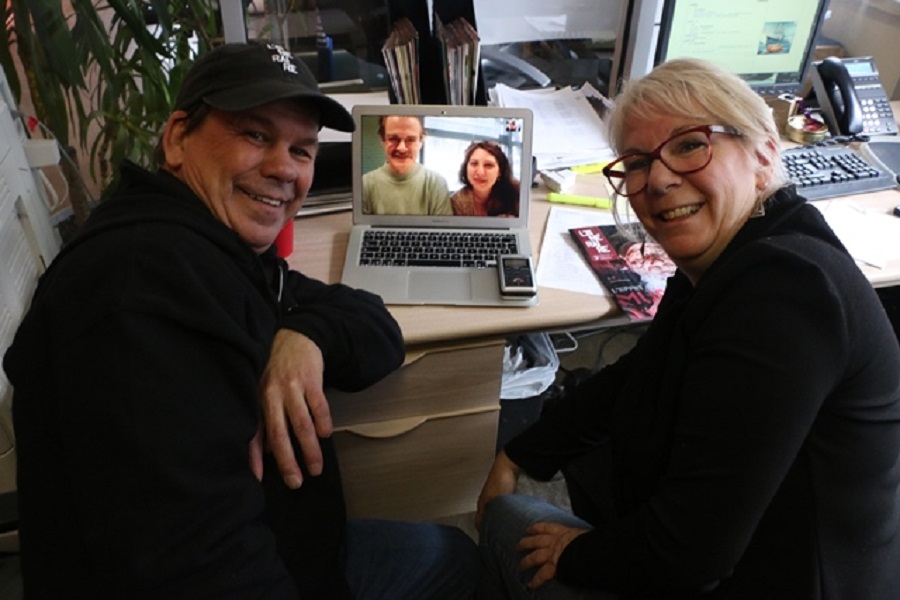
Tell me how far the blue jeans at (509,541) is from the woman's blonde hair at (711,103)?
626 mm

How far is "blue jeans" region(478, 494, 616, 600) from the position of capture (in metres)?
1.10

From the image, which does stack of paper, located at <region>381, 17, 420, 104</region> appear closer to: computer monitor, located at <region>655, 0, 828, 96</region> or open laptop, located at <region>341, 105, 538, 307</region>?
open laptop, located at <region>341, 105, 538, 307</region>

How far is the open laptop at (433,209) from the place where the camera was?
1.25 meters

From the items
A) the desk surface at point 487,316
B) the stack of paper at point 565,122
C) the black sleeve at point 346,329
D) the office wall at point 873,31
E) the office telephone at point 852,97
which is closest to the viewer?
the black sleeve at point 346,329

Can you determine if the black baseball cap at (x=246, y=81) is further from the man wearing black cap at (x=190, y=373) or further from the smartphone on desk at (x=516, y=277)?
the smartphone on desk at (x=516, y=277)

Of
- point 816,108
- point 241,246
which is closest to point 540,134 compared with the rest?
point 816,108

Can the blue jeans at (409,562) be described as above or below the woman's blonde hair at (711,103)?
below

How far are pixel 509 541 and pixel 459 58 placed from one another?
96 centimetres

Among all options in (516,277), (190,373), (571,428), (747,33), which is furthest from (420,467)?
(747,33)

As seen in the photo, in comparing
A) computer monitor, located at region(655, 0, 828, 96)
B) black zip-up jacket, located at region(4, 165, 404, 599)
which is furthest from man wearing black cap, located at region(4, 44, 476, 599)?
computer monitor, located at region(655, 0, 828, 96)

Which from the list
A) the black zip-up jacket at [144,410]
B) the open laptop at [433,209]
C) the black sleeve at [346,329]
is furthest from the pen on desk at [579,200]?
the black zip-up jacket at [144,410]

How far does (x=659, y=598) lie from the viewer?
93 cm

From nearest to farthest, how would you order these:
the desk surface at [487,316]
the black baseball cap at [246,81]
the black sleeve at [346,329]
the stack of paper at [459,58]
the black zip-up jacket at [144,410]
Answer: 1. the black zip-up jacket at [144,410]
2. the black baseball cap at [246,81]
3. the black sleeve at [346,329]
4. the desk surface at [487,316]
5. the stack of paper at [459,58]

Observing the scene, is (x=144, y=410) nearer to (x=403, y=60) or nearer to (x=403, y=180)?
(x=403, y=180)
